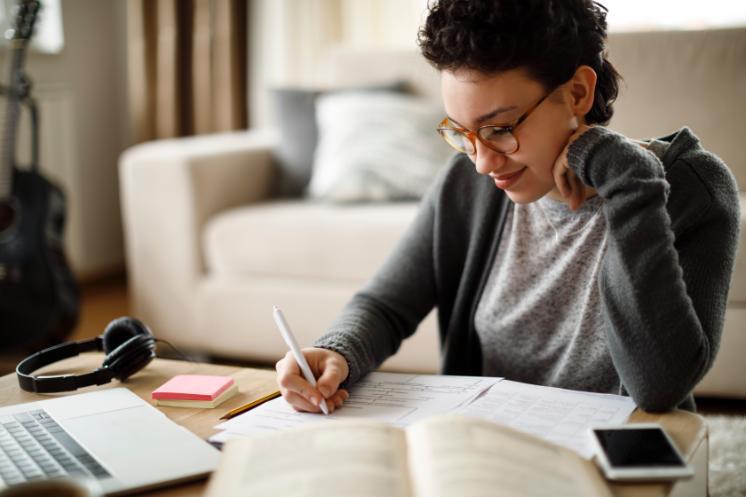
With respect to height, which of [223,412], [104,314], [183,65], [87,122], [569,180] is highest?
[183,65]

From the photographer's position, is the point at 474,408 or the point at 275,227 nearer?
the point at 474,408

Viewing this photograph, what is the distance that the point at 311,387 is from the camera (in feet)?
2.81

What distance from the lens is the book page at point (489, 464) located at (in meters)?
0.59

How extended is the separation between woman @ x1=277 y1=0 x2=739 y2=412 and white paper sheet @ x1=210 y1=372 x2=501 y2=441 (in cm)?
2

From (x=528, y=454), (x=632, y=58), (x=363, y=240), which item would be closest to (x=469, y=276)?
(x=528, y=454)

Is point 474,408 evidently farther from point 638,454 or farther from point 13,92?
point 13,92

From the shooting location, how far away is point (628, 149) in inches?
35.8

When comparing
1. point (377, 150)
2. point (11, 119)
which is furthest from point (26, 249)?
point (377, 150)

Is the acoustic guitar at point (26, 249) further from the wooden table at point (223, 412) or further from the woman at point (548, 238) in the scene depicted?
the woman at point (548, 238)

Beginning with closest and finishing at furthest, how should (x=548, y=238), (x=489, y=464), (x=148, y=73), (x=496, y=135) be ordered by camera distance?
(x=489, y=464) < (x=496, y=135) < (x=548, y=238) < (x=148, y=73)

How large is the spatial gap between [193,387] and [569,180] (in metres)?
0.51

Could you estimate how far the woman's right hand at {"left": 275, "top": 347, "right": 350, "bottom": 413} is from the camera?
85 centimetres

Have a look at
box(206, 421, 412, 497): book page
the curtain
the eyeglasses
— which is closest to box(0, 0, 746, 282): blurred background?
the curtain

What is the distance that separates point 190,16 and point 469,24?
8.53 feet
